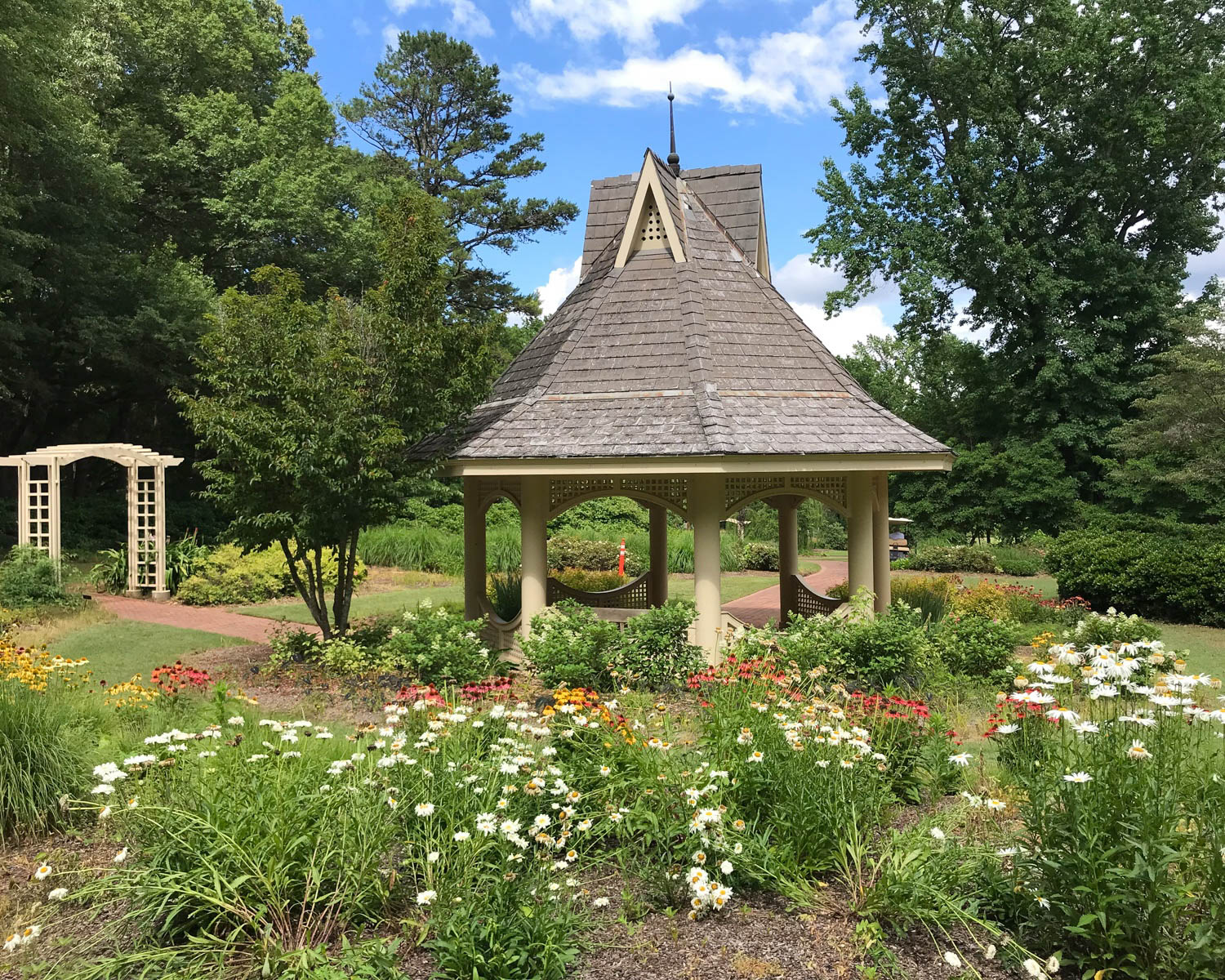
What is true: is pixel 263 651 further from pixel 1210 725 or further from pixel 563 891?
pixel 1210 725

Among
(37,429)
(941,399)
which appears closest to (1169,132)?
(941,399)

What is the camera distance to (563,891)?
4.28 metres

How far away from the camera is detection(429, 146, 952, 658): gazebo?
373 inches

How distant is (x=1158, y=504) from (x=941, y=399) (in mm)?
9999

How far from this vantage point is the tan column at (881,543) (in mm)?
11781

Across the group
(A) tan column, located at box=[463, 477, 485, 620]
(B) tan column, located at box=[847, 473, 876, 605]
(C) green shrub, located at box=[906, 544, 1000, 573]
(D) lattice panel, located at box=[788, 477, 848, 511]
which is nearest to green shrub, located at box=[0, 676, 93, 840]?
(A) tan column, located at box=[463, 477, 485, 620]

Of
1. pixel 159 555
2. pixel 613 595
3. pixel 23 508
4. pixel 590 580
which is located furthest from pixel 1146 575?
pixel 23 508

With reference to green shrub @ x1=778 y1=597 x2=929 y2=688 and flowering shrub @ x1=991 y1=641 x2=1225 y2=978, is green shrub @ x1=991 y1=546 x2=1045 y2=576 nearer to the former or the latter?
green shrub @ x1=778 y1=597 x2=929 y2=688

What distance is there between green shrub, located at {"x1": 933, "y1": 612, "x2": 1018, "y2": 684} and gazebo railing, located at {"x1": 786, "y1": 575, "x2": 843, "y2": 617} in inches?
99.2

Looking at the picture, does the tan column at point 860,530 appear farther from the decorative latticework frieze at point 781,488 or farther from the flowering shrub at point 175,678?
the flowering shrub at point 175,678

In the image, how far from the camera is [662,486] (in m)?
10.1

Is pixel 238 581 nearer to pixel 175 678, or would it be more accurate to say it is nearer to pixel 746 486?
pixel 175 678

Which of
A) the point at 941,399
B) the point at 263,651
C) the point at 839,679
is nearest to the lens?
the point at 839,679

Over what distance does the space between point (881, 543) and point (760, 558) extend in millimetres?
12823
